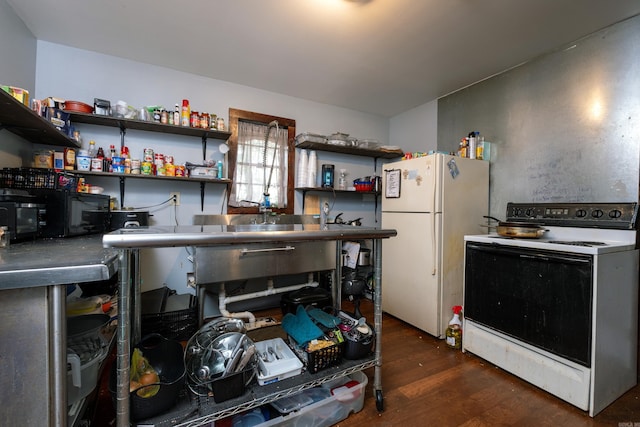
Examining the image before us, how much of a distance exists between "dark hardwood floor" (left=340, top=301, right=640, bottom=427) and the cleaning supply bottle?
0.39 feet

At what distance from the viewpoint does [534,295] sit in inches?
64.0

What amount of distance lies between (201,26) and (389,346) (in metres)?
2.81

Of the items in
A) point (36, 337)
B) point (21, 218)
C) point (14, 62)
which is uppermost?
point (14, 62)

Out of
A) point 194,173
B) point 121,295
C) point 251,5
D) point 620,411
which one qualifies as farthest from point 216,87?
point 620,411

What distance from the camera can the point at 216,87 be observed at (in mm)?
2631

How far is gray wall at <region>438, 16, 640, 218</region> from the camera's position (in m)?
1.73

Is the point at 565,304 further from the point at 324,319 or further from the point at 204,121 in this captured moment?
the point at 204,121

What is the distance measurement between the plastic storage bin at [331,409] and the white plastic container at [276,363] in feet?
0.52

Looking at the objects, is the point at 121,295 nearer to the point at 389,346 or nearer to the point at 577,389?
the point at 389,346

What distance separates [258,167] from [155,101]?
1.10m

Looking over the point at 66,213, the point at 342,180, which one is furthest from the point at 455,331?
the point at 66,213

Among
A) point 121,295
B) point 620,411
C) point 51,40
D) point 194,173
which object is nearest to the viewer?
point 121,295

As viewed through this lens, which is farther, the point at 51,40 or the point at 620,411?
the point at 51,40

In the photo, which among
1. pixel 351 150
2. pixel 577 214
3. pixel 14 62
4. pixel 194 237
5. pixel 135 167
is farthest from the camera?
pixel 351 150
